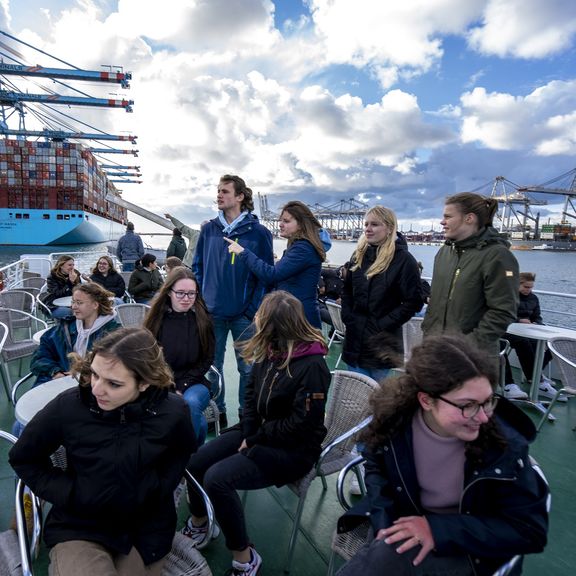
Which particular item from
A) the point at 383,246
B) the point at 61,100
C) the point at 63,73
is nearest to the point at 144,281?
the point at 383,246

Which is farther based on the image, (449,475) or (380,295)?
(380,295)

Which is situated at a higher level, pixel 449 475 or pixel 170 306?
pixel 170 306

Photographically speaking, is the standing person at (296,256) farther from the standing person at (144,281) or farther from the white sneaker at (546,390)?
the standing person at (144,281)

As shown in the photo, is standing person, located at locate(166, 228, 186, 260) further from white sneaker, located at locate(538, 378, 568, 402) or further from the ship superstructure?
the ship superstructure

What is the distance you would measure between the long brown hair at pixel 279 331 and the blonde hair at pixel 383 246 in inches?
31.7

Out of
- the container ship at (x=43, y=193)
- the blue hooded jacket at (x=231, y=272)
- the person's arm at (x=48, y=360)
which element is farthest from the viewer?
the container ship at (x=43, y=193)

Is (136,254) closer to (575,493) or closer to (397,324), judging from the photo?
(397,324)

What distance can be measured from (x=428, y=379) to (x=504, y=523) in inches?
17.3

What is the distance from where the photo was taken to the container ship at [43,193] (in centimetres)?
3684

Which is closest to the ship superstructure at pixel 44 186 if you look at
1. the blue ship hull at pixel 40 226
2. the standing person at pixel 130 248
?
the blue ship hull at pixel 40 226

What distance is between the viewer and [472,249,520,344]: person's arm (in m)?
2.08

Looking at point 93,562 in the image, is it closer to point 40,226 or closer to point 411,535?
point 411,535

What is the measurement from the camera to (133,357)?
143 centimetres

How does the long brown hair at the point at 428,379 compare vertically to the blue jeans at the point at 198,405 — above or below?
above
